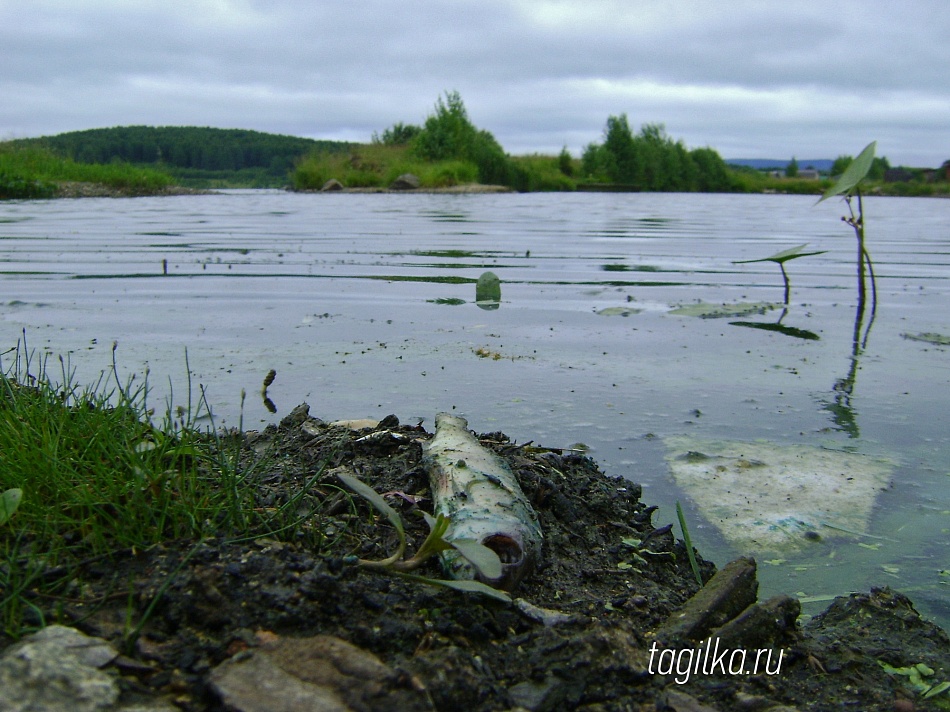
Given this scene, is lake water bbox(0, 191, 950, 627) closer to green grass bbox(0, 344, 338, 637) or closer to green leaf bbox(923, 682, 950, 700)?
green leaf bbox(923, 682, 950, 700)

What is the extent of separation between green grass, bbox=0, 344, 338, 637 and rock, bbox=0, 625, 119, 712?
11 cm

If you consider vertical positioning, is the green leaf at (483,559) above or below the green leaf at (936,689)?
above

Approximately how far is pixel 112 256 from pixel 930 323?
8.17 meters

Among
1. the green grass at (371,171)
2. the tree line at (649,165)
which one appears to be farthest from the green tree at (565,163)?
the green grass at (371,171)

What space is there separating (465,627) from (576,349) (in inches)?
131

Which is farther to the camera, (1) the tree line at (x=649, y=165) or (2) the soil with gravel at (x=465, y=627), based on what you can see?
(1) the tree line at (x=649, y=165)

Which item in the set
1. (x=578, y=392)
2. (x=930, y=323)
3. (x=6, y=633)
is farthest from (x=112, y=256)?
(x=6, y=633)

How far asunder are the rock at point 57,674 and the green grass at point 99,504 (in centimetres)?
11

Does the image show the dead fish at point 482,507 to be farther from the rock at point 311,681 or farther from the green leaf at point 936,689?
the green leaf at point 936,689

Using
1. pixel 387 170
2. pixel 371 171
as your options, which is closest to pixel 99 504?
pixel 387 170

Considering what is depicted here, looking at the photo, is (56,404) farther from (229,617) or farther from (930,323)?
(930,323)

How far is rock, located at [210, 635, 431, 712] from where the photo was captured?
1.28 m

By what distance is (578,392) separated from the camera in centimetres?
389

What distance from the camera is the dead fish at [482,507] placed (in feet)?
6.23
